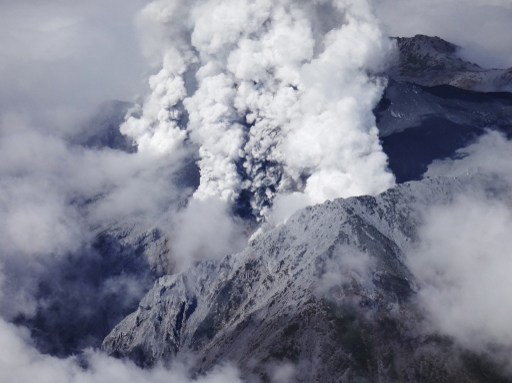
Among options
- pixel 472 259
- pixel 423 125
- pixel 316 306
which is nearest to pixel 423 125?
pixel 423 125

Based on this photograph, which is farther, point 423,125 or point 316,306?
point 423,125

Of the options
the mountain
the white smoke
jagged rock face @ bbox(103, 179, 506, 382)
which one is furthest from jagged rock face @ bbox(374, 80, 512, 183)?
jagged rock face @ bbox(103, 179, 506, 382)

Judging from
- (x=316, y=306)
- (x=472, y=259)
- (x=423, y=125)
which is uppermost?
(x=423, y=125)

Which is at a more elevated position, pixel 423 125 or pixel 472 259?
pixel 423 125

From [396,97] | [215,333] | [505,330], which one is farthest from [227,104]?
[505,330]

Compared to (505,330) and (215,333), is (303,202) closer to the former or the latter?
(215,333)

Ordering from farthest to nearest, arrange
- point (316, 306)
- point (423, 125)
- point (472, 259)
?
point (423, 125) → point (472, 259) → point (316, 306)

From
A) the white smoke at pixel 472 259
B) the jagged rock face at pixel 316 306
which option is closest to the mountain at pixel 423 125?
the white smoke at pixel 472 259

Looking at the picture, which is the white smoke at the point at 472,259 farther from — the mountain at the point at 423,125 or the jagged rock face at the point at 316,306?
the mountain at the point at 423,125

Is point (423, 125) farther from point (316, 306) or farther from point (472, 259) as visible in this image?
point (316, 306)
